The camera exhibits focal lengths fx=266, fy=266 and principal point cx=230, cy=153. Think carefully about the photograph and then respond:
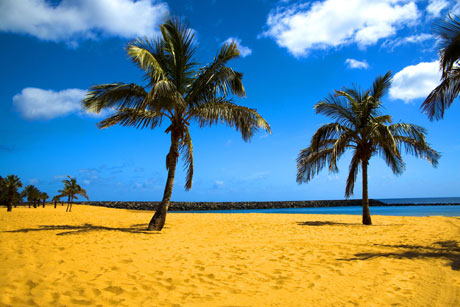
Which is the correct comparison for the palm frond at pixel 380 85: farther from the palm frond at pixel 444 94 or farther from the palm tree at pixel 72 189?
the palm tree at pixel 72 189

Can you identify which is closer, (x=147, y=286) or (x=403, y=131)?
(x=147, y=286)

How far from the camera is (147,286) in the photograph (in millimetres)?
4020

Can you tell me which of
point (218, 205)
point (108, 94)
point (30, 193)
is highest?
point (108, 94)

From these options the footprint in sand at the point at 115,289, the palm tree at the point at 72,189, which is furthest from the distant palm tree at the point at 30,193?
the footprint in sand at the point at 115,289

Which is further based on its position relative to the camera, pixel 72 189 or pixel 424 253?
pixel 72 189

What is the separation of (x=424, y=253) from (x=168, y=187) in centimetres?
835

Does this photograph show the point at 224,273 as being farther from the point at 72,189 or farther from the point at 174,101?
the point at 72,189

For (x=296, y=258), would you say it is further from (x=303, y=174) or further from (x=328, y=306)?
(x=303, y=174)

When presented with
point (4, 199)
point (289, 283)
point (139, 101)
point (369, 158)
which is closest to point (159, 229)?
point (139, 101)

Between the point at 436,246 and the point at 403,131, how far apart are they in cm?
655

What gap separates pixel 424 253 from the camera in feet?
20.8

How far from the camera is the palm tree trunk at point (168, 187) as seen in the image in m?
10.3

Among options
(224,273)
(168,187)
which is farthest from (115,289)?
(168,187)

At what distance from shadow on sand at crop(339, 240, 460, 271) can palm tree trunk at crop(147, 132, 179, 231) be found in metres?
6.95
